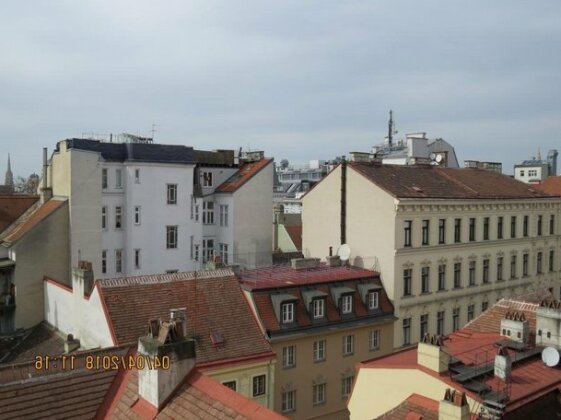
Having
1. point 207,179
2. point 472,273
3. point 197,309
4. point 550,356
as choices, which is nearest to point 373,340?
point 472,273

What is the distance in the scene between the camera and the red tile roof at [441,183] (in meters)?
36.1

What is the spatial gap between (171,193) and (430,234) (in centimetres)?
1913

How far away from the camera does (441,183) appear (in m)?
39.7

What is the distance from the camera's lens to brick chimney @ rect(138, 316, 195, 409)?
1388 cm

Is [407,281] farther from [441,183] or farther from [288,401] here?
[288,401]

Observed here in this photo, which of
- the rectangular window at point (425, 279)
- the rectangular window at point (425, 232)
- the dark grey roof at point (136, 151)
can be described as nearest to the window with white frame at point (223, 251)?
the dark grey roof at point (136, 151)

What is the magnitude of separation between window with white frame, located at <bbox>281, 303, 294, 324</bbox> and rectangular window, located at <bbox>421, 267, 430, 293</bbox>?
35.8 feet

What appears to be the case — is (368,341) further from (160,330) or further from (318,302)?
(160,330)

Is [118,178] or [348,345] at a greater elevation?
[118,178]

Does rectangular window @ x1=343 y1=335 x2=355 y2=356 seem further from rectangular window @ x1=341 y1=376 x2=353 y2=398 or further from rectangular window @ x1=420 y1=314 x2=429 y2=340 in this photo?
rectangular window @ x1=420 y1=314 x2=429 y2=340

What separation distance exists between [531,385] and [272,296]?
46.3 feet

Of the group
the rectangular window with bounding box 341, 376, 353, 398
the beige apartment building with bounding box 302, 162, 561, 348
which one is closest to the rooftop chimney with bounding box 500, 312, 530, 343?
the rectangular window with bounding box 341, 376, 353, 398

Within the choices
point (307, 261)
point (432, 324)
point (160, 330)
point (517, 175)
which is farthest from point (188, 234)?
point (517, 175)
